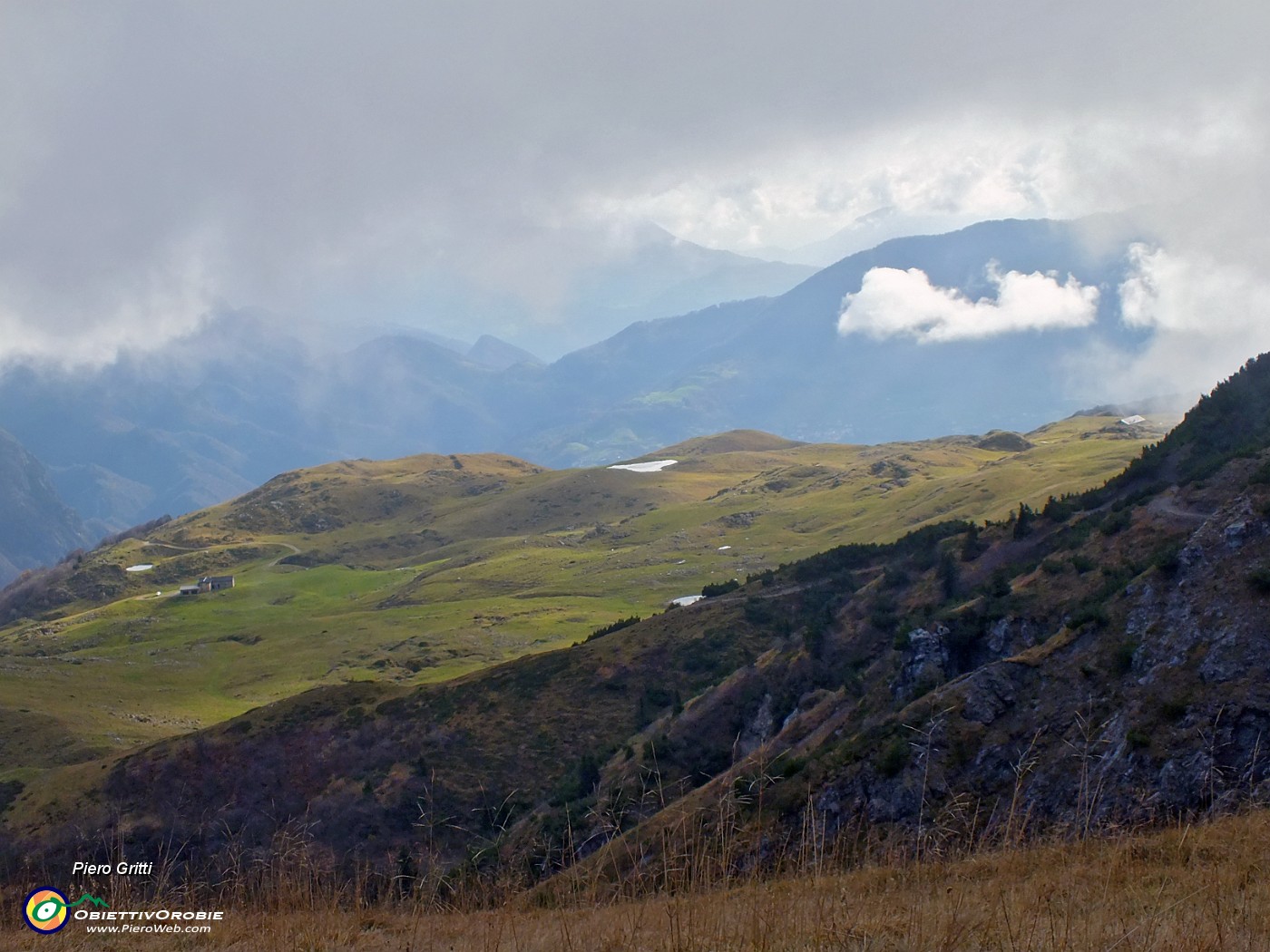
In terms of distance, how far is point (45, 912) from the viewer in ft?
36.5

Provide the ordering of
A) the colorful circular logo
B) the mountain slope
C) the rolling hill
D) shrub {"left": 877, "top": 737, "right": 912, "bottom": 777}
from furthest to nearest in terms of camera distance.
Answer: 1. the rolling hill
2. shrub {"left": 877, "top": 737, "right": 912, "bottom": 777}
3. the mountain slope
4. the colorful circular logo

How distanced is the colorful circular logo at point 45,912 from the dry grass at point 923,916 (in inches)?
7.3

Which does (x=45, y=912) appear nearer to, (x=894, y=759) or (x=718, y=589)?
(x=894, y=759)

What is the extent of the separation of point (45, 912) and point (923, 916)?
1056 cm

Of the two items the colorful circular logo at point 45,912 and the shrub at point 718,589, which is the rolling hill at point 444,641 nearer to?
the shrub at point 718,589

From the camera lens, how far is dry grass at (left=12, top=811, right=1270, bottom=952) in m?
7.36

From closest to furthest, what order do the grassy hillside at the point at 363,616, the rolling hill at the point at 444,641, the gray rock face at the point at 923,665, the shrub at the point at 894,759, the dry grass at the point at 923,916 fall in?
the dry grass at the point at 923,916 < the shrub at the point at 894,759 < the gray rock face at the point at 923,665 < the rolling hill at the point at 444,641 < the grassy hillside at the point at 363,616

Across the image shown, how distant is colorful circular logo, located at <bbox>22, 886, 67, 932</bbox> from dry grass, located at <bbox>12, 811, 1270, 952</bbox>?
0.61ft

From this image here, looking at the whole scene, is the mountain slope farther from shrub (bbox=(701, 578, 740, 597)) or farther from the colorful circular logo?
the colorful circular logo

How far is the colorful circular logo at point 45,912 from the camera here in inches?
429

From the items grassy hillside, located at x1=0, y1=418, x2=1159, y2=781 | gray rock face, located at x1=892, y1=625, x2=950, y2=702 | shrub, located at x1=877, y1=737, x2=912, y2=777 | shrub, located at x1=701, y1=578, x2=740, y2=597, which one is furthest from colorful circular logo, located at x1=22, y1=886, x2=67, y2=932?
shrub, located at x1=701, y1=578, x2=740, y2=597

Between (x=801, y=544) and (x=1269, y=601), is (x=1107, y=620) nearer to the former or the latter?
(x=1269, y=601)

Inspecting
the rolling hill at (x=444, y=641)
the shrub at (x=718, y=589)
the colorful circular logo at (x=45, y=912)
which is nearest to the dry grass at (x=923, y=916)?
the colorful circular logo at (x=45, y=912)

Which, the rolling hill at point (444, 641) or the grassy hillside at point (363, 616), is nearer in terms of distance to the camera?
the rolling hill at point (444, 641)
